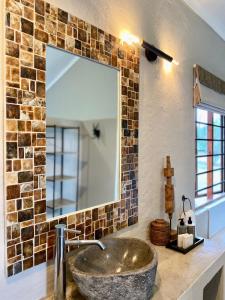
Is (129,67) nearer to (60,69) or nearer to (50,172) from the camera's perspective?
(60,69)

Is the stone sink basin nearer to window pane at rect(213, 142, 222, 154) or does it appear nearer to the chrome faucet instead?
the chrome faucet

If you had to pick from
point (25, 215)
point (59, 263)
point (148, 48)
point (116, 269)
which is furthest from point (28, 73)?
point (116, 269)

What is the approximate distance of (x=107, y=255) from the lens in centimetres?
129

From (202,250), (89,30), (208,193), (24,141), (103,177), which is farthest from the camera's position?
(208,193)

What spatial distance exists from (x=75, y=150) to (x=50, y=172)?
195mm

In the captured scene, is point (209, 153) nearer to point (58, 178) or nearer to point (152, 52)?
point (152, 52)

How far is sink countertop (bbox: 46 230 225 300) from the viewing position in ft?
3.70

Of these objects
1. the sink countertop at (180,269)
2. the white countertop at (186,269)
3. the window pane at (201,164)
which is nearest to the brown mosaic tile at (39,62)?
the sink countertop at (180,269)

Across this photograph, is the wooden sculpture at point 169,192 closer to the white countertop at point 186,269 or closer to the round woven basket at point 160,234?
the round woven basket at point 160,234

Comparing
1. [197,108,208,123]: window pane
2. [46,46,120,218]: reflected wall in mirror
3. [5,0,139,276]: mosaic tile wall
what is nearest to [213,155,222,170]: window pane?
[197,108,208,123]: window pane

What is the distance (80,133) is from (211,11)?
5.78 ft

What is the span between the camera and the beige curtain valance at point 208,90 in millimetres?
2201

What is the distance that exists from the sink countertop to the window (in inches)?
47.5

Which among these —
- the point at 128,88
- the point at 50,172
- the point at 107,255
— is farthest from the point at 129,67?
the point at 107,255
